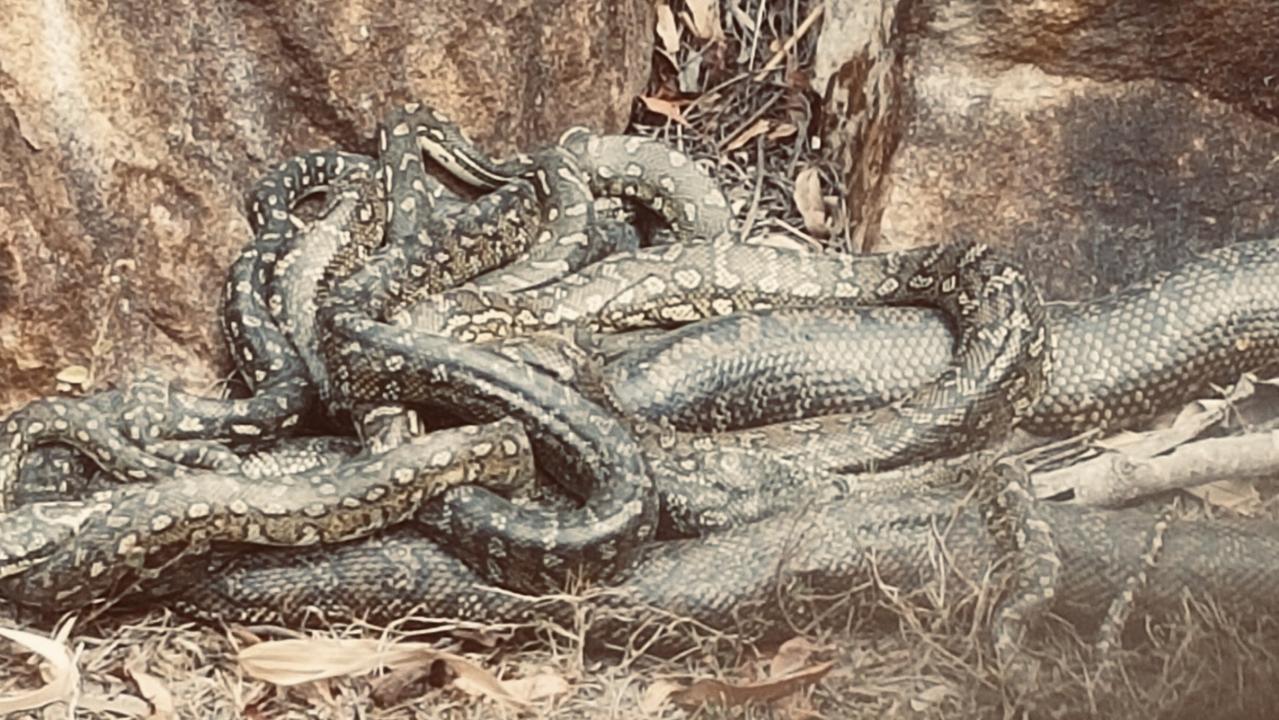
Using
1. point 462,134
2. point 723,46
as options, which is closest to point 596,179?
point 462,134

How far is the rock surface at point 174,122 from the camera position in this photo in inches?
128

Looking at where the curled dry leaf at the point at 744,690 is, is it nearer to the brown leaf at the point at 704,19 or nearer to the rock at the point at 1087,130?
the rock at the point at 1087,130

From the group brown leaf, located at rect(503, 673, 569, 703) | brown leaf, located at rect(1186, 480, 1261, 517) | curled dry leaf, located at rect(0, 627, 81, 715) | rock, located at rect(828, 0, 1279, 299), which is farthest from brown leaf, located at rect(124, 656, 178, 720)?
rock, located at rect(828, 0, 1279, 299)

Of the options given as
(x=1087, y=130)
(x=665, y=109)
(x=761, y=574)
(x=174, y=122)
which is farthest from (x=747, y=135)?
(x=761, y=574)

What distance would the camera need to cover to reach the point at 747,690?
240cm

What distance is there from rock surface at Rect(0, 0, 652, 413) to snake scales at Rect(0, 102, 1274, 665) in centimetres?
12

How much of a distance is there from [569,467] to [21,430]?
1.25 metres

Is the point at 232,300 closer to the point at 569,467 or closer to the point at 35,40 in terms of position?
the point at 35,40

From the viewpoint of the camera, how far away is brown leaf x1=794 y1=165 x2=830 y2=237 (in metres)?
4.09

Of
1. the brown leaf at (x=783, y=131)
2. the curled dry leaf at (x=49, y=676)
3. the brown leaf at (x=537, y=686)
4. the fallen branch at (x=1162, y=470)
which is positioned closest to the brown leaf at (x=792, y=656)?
the brown leaf at (x=537, y=686)

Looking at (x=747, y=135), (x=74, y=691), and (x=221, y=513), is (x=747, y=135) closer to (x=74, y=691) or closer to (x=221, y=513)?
(x=221, y=513)

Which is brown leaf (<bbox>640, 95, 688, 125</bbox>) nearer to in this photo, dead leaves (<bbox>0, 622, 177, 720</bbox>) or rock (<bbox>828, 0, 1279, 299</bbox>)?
rock (<bbox>828, 0, 1279, 299</bbox>)

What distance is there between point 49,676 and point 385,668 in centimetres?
65

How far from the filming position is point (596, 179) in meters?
4.12
